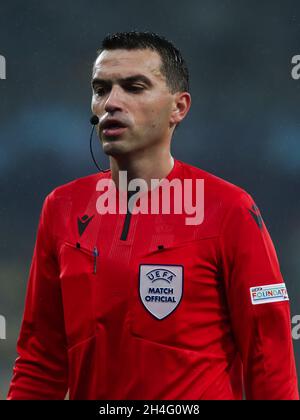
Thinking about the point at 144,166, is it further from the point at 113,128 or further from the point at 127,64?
the point at 127,64

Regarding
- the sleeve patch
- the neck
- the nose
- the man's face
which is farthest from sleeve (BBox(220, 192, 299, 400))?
the nose

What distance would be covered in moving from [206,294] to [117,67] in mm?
1016

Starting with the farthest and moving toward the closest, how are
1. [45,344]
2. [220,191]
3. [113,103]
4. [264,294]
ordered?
[45,344]
[220,191]
[113,103]
[264,294]

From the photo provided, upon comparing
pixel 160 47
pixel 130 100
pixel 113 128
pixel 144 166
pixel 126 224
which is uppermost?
pixel 160 47

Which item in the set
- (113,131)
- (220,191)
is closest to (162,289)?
(220,191)

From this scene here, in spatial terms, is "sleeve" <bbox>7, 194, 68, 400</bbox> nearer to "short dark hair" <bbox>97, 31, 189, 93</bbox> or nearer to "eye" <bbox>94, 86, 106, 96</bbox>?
"eye" <bbox>94, 86, 106, 96</bbox>

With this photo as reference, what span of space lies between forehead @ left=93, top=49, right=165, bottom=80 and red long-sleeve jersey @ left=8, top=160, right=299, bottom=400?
58cm

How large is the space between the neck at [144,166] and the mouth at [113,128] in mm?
136

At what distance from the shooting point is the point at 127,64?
286 cm

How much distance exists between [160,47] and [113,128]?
50cm

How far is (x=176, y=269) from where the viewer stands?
2.71m

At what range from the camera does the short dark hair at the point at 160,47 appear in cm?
296

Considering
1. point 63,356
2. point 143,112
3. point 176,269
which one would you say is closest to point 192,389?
point 176,269
